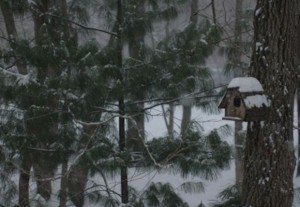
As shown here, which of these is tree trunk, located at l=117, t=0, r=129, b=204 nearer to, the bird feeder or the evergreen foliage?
the evergreen foliage

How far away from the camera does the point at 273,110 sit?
471 cm

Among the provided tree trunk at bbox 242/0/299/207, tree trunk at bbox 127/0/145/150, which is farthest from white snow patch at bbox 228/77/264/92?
tree trunk at bbox 127/0/145/150

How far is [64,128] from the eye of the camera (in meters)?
6.00

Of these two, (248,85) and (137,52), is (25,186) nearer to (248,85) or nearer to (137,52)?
(137,52)

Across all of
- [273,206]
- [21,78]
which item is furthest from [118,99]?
[273,206]

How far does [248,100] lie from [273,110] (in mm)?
378

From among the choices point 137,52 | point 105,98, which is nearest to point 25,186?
point 105,98

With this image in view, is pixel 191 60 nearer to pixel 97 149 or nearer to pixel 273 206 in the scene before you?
pixel 97 149

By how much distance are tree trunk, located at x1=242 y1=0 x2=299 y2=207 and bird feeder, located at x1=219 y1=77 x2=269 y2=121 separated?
5.9 inches

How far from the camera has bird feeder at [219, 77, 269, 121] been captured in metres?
4.51

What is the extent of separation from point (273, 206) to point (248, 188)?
0.31m

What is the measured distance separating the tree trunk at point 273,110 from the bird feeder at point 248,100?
0.15 meters

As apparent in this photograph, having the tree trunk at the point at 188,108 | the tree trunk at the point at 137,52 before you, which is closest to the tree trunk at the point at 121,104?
the tree trunk at the point at 137,52

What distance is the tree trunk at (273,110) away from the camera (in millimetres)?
4648
